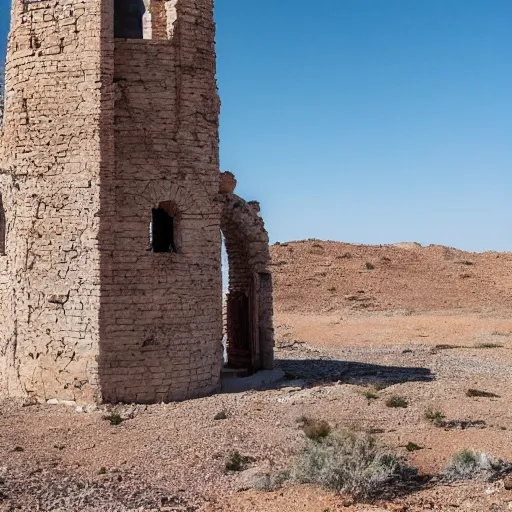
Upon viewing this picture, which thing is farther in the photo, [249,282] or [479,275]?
[479,275]

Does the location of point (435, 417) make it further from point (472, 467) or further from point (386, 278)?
point (386, 278)

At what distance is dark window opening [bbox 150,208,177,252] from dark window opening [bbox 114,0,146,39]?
364 cm

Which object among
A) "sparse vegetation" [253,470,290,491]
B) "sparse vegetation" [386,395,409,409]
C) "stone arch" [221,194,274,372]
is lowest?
"sparse vegetation" [253,470,290,491]

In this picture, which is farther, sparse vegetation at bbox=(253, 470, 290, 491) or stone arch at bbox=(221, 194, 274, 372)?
stone arch at bbox=(221, 194, 274, 372)

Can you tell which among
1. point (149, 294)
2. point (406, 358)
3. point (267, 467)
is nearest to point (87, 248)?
point (149, 294)

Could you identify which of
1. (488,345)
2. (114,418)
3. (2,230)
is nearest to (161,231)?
(2,230)

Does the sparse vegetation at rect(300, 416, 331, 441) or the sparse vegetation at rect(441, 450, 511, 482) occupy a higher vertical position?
the sparse vegetation at rect(300, 416, 331, 441)

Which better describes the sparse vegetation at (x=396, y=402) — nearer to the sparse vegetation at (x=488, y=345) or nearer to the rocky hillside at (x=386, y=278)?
the sparse vegetation at (x=488, y=345)

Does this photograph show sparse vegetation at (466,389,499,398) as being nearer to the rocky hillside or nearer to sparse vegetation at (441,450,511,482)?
sparse vegetation at (441,450,511,482)

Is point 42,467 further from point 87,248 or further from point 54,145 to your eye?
point 54,145

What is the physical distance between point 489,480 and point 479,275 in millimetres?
30346

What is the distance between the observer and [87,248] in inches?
504

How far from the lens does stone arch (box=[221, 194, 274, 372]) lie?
16.2 meters

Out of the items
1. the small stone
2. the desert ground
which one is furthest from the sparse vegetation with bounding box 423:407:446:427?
the small stone
